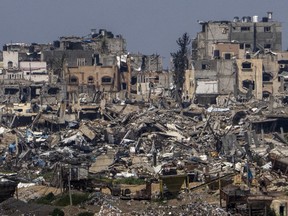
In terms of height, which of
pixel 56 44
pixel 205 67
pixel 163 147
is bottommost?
pixel 163 147

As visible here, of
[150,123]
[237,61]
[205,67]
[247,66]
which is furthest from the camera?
[247,66]

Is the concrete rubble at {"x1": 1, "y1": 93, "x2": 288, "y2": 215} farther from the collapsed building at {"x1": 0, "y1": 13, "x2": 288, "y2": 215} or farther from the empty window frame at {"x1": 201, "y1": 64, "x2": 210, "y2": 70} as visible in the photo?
the empty window frame at {"x1": 201, "y1": 64, "x2": 210, "y2": 70}

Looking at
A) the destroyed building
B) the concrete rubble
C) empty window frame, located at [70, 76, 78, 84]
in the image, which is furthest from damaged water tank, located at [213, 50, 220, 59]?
the concrete rubble

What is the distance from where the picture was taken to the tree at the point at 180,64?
270 ft

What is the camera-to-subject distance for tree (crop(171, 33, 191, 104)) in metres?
82.2

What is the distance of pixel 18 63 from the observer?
9081 centimetres

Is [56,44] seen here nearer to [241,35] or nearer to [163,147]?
[241,35]

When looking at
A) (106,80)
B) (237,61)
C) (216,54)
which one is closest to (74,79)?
(106,80)

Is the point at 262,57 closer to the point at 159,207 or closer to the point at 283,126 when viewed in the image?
the point at 283,126

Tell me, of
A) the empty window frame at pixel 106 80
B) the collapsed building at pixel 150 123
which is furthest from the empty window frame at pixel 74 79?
the empty window frame at pixel 106 80

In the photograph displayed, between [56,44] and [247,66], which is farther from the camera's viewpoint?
[56,44]

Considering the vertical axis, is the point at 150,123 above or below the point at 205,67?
below

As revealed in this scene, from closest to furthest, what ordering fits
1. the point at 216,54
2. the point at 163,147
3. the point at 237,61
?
1. the point at 163,147
2. the point at 237,61
3. the point at 216,54

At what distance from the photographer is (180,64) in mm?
Result: 83250
